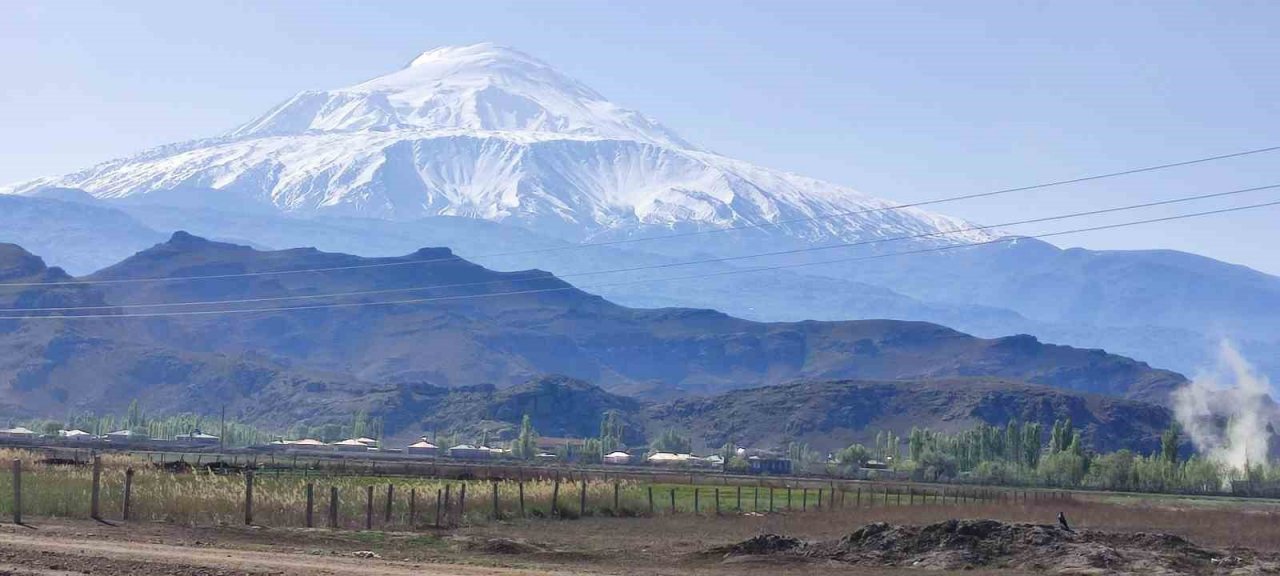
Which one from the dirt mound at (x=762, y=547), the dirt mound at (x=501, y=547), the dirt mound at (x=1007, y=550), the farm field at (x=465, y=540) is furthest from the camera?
the dirt mound at (x=762, y=547)

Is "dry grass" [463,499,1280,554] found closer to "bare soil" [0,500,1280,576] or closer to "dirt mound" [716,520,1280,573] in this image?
"bare soil" [0,500,1280,576]

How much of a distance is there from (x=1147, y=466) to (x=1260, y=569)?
457 feet

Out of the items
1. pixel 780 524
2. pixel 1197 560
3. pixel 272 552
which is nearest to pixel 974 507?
pixel 780 524

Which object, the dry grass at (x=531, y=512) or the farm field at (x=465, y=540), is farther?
the dry grass at (x=531, y=512)

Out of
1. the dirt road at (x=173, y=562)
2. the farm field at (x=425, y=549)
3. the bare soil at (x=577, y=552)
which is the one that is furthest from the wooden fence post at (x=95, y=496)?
the dirt road at (x=173, y=562)

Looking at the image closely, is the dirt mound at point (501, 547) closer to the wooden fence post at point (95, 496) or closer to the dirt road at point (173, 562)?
the dirt road at point (173, 562)

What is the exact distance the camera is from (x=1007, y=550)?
41188 mm

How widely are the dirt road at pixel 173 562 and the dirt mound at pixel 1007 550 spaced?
1014cm

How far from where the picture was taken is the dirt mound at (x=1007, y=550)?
130 ft

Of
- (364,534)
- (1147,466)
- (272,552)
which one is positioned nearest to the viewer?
(272,552)

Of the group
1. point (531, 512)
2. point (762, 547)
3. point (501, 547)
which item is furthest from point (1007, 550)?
point (531, 512)

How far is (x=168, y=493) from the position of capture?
48500 mm

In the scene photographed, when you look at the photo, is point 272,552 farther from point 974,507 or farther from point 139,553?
point 974,507

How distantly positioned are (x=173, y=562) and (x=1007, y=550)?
64.9 feet
